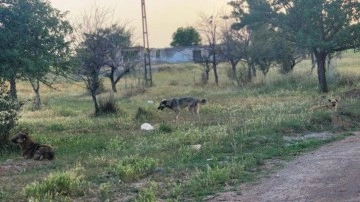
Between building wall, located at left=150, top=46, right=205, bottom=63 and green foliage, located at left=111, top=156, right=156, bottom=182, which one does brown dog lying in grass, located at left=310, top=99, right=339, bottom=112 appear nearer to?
green foliage, located at left=111, top=156, right=156, bottom=182

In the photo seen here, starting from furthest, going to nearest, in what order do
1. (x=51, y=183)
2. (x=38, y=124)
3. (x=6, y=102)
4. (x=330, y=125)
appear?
(x=38, y=124) < (x=330, y=125) < (x=6, y=102) < (x=51, y=183)

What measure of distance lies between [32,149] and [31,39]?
3.67m

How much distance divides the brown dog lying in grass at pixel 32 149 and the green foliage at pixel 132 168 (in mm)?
2405

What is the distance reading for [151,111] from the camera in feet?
73.7

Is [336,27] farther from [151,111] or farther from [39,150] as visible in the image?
[39,150]

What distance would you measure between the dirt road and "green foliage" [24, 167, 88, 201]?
2.32m

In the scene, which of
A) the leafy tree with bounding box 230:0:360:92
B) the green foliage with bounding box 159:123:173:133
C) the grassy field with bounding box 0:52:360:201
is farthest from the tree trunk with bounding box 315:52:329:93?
the green foliage with bounding box 159:123:173:133

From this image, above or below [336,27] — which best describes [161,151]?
below

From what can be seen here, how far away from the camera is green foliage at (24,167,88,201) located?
8.68 metres

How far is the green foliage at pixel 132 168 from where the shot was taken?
10.1 metres

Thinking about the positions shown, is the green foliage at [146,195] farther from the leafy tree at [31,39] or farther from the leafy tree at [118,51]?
the leafy tree at [118,51]

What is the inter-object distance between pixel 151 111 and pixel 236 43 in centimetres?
2898

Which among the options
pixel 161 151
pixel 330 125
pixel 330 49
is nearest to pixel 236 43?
pixel 330 49

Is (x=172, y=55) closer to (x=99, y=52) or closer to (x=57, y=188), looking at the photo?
(x=99, y=52)
